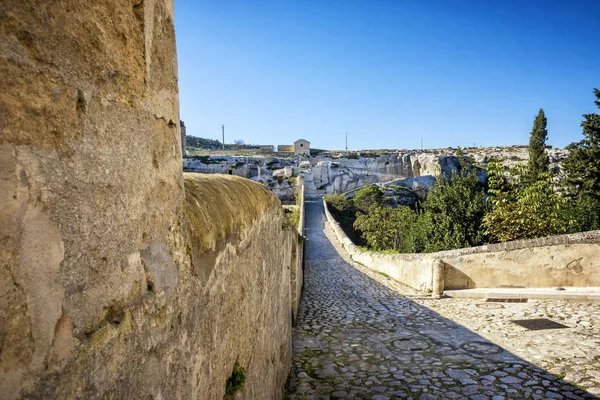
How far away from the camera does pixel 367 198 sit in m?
41.2

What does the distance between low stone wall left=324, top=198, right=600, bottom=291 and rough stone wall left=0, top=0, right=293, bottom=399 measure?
26.9ft

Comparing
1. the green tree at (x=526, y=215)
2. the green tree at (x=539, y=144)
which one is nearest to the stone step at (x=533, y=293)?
the green tree at (x=526, y=215)

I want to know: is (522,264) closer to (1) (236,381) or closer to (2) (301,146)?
(1) (236,381)

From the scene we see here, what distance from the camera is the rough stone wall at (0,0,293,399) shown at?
27.6 inches

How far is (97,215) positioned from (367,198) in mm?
41076

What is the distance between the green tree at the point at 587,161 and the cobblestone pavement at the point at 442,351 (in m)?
22.0

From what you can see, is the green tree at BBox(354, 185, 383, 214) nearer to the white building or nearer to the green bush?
the white building

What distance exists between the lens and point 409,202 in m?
41.3

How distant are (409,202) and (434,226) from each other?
27954 mm

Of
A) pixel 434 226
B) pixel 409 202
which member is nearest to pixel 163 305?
pixel 434 226

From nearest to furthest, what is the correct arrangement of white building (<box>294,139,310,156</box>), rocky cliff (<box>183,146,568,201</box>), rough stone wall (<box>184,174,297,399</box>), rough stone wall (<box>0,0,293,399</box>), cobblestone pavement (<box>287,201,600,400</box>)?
rough stone wall (<box>0,0,293,399</box>) < rough stone wall (<box>184,174,297,399</box>) < cobblestone pavement (<box>287,201,600,400</box>) < rocky cliff (<box>183,146,568,201</box>) < white building (<box>294,139,310,156</box>)

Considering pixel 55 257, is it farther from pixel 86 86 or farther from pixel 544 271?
pixel 544 271

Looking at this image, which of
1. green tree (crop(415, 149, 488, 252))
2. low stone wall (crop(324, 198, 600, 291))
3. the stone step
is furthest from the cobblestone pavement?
green tree (crop(415, 149, 488, 252))

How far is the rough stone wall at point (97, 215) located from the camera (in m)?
0.70
